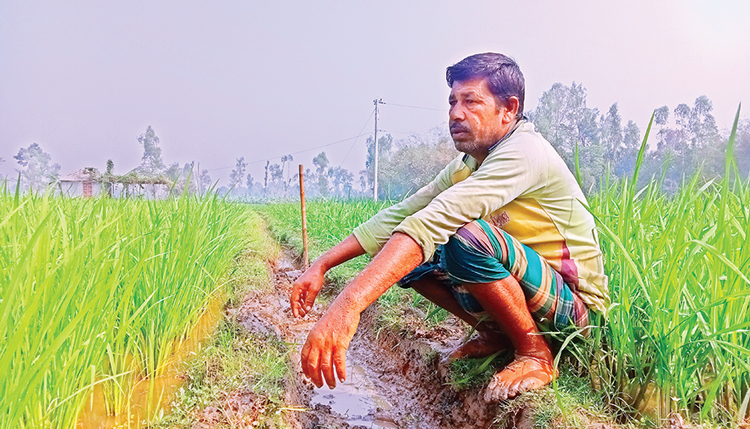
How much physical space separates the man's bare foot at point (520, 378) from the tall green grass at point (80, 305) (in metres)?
1.13

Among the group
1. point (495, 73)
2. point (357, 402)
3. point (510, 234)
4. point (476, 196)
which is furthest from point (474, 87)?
point (357, 402)

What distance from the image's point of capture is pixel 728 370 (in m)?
1.28

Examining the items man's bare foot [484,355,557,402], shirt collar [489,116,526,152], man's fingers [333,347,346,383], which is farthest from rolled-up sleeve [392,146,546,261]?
man's bare foot [484,355,557,402]

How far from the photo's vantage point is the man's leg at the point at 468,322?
1.88 m

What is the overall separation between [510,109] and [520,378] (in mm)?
914

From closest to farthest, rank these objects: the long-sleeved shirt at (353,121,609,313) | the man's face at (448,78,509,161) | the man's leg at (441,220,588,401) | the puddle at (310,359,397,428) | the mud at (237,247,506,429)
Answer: the long-sleeved shirt at (353,121,609,313)
the man's leg at (441,220,588,401)
the man's face at (448,78,509,161)
the mud at (237,247,506,429)
the puddle at (310,359,397,428)

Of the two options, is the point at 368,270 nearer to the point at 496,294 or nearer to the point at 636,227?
the point at 496,294

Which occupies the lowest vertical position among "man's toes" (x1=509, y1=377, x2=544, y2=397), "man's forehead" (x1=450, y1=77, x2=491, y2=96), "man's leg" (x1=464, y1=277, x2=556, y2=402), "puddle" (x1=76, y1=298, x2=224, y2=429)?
"puddle" (x1=76, y1=298, x2=224, y2=429)

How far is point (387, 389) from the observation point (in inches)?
90.7

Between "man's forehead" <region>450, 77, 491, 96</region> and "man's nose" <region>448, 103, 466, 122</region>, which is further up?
"man's forehead" <region>450, 77, 491, 96</region>

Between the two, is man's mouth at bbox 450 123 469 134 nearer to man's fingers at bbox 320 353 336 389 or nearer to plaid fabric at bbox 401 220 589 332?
plaid fabric at bbox 401 220 589 332

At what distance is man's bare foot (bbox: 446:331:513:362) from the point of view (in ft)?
6.40

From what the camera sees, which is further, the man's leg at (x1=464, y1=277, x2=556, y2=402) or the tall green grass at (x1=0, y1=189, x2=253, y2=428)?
the man's leg at (x1=464, y1=277, x2=556, y2=402)

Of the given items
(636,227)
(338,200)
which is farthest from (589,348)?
(338,200)
